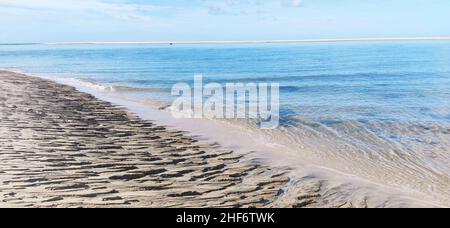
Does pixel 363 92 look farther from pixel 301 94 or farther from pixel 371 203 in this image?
pixel 371 203

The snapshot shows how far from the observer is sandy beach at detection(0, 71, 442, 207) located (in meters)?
7.38

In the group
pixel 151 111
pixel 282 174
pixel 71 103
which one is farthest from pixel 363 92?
pixel 282 174

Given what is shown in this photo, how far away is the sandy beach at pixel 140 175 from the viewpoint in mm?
7383

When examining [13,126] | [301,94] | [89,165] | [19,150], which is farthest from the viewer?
[301,94]

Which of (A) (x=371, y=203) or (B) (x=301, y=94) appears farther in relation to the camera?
(B) (x=301, y=94)

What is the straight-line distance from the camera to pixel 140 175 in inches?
343

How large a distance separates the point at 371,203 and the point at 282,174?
2.19m

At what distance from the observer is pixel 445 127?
1552cm

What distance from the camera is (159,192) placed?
776 cm

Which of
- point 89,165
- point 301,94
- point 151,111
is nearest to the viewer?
point 89,165
